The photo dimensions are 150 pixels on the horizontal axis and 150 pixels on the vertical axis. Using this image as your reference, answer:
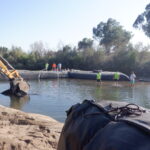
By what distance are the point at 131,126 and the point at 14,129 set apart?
682 cm

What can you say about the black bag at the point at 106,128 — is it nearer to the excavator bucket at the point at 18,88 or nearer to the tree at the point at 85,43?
the excavator bucket at the point at 18,88

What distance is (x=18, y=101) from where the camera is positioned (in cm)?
1942

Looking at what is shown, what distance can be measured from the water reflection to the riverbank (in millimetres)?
5409

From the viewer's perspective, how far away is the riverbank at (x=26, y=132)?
6.93 m

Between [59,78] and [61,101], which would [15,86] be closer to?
[61,101]

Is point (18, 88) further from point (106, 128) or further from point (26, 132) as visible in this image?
point (106, 128)

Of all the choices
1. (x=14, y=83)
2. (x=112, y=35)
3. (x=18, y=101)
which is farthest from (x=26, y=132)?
(x=112, y=35)

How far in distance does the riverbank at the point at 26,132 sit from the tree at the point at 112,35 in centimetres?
5187

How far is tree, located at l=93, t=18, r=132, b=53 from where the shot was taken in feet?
203

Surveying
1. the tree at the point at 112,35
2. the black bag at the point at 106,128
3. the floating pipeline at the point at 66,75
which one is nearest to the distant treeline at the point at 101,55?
the tree at the point at 112,35

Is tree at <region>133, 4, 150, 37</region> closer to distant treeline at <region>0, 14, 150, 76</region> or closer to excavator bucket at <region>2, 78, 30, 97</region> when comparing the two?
distant treeline at <region>0, 14, 150, 76</region>

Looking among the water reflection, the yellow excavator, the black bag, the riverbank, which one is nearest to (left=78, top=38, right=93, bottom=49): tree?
the yellow excavator

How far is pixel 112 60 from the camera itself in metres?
53.4

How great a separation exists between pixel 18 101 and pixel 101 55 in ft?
125
